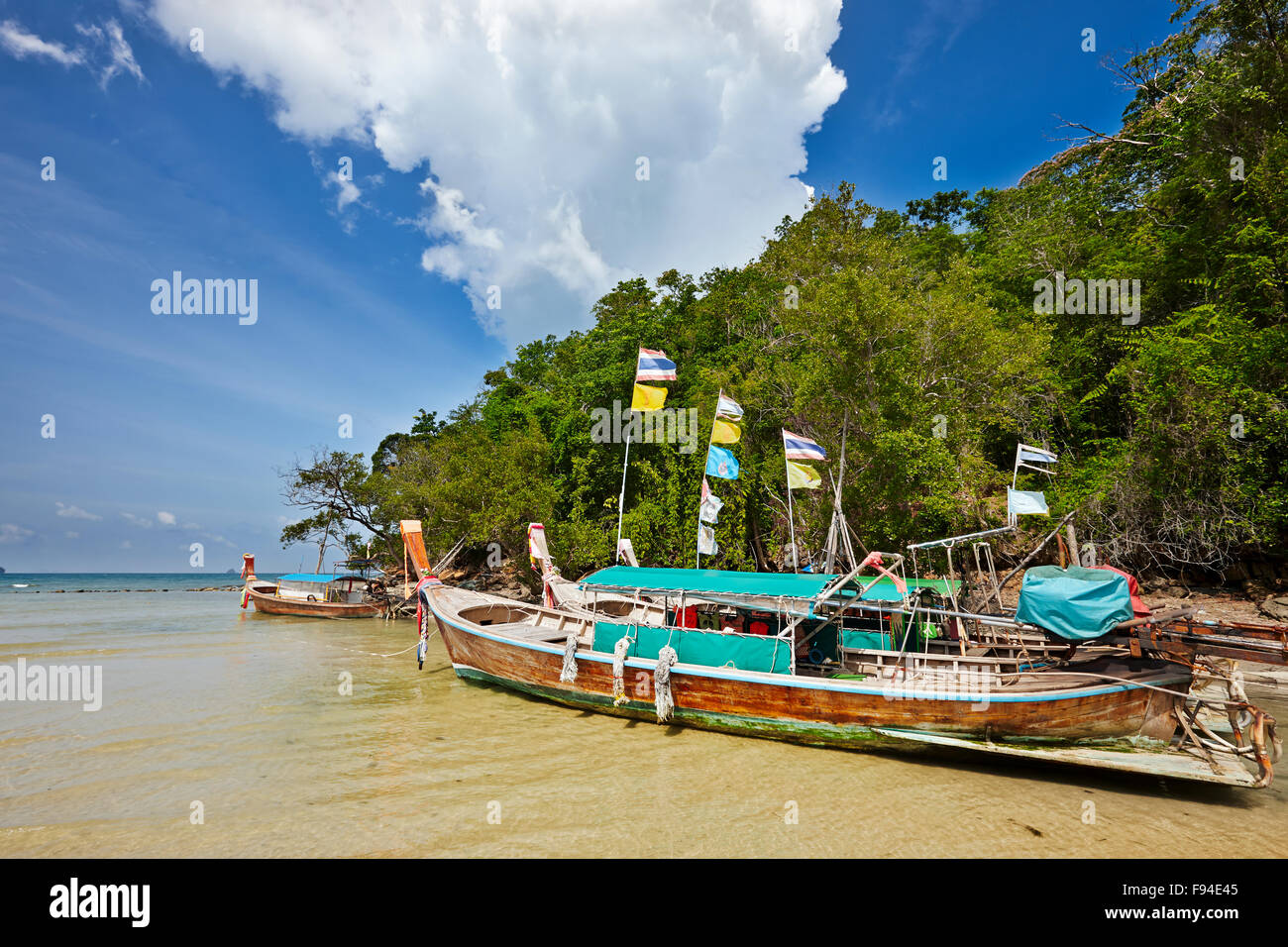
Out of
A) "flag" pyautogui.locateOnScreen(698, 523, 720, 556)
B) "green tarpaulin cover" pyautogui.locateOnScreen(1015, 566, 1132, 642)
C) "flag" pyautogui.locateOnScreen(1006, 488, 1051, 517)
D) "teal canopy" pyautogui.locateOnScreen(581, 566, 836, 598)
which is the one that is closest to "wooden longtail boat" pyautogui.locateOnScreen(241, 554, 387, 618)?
"teal canopy" pyautogui.locateOnScreen(581, 566, 836, 598)

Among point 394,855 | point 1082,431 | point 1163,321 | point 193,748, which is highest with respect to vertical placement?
point 1163,321

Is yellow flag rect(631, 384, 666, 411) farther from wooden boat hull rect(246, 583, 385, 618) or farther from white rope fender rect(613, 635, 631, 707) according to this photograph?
wooden boat hull rect(246, 583, 385, 618)

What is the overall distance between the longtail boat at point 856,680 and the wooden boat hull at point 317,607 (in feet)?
73.6

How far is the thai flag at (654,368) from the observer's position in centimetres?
1608

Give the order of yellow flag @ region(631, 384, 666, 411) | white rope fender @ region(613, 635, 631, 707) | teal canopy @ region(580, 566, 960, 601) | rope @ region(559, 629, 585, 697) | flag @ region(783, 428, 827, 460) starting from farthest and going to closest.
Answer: yellow flag @ region(631, 384, 666, 411), flag @ region(783, 428, 827, 460), rope @ region(559, 629, 585, 697), white rope fender @ region(613, 635, 631, 707), teal canopy @ region(580, 566, 960, 601)

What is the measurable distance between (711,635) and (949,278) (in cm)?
2431

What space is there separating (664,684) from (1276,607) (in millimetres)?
19997

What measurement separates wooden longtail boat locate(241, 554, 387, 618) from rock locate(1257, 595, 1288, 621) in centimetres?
4052

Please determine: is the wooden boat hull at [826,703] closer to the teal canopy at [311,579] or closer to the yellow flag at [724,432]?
the yellow flag at [724,432]

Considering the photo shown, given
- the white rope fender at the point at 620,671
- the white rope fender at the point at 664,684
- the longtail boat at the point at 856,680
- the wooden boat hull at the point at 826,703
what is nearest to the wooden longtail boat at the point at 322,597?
the longtail boat at the point at 856,680

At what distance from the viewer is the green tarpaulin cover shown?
329 inches

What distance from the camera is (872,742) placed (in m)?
9.34
